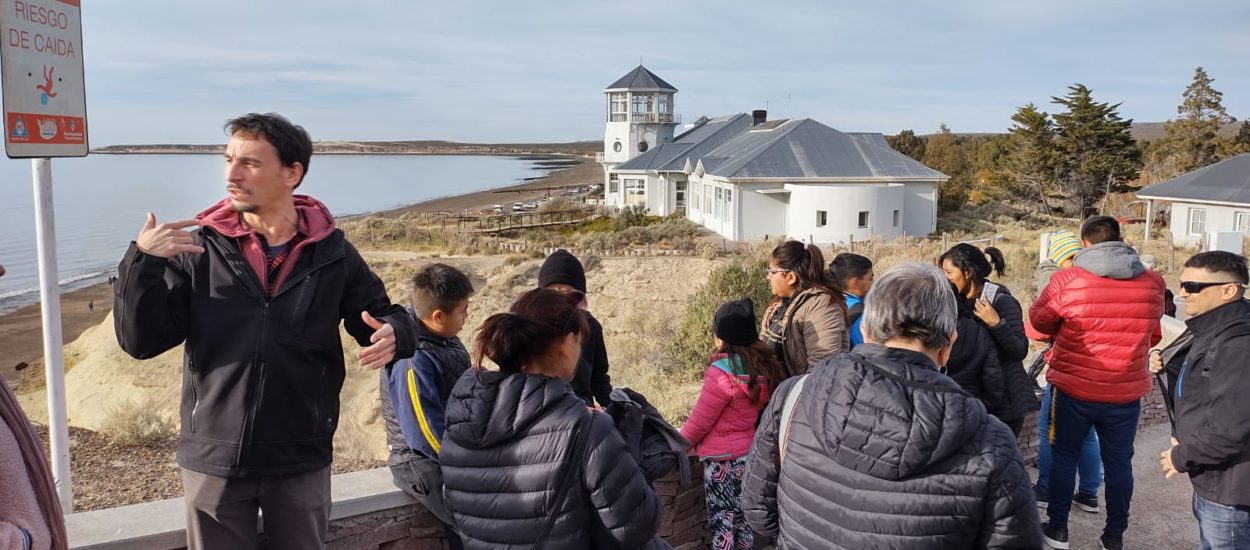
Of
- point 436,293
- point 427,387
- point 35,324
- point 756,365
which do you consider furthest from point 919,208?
point 427,387

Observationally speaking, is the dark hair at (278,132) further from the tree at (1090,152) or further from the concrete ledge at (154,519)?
the tree at (1090,152)

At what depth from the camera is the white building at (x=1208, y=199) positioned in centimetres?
2542

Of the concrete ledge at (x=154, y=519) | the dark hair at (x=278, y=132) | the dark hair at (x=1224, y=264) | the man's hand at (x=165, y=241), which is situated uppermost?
the dark hair at (x=278, y=132)

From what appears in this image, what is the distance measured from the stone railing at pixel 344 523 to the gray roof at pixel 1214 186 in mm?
28675

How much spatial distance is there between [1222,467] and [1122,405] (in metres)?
1.02

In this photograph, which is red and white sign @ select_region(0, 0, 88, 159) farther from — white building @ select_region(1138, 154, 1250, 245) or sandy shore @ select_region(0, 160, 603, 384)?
white building @ select_region(1138, 154, 1250, 245)

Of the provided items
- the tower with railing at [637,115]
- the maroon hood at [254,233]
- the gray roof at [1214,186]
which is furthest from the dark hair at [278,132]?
the tower with railing at [637,115]

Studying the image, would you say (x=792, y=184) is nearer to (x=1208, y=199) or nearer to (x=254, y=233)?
(x=1208, y=199)

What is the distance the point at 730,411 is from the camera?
3756mm

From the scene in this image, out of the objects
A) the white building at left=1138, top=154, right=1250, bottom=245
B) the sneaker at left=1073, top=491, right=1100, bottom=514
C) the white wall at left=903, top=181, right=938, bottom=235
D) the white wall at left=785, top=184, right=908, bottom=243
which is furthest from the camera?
the white wall at left=903, top=181, right=938, bottom=235

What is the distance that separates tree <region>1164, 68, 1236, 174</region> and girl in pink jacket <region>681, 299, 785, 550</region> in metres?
47.2

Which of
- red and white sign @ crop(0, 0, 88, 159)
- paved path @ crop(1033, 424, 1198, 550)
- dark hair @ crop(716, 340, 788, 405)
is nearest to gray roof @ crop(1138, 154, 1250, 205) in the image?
paved path @ crop(1033, 424, 1198, 550)

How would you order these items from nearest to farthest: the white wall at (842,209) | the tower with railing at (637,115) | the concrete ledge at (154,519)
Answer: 1. the concrete ledge at (154,519)
2. the white wall at (842,209)
3. the tower with railing at (637,115)

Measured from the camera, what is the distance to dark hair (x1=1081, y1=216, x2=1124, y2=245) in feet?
14.8
